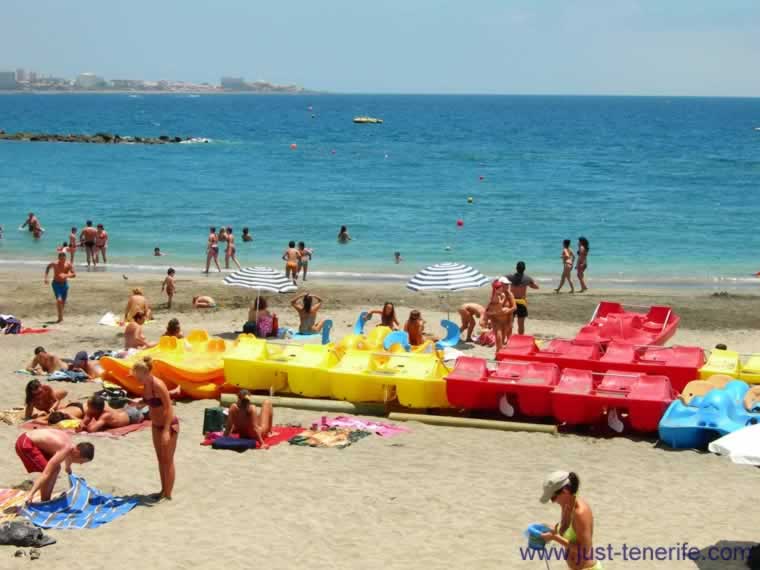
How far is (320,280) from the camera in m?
26.3

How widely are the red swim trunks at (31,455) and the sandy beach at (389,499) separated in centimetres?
43

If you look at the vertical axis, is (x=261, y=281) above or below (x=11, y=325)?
above

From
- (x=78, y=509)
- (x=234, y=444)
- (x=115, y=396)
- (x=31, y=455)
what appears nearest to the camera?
(x=78, y=509)

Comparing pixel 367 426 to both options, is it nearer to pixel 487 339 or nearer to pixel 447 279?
pixel 447 279

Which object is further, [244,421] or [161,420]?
[244,421]

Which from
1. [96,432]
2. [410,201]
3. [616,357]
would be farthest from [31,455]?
[410,201]

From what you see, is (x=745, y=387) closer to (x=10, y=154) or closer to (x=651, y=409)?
(x=651, y=409)

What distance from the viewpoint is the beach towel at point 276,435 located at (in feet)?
38.2

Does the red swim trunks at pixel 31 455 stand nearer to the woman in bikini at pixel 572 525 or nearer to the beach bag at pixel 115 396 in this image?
the beach bag at pixel 115 396

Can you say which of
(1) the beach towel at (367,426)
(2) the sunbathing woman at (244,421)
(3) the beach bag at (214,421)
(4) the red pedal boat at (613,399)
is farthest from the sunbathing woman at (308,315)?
(4) the red pedal boat at (613,399)

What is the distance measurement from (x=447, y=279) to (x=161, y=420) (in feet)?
25.4

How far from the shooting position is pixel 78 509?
9.27 metres

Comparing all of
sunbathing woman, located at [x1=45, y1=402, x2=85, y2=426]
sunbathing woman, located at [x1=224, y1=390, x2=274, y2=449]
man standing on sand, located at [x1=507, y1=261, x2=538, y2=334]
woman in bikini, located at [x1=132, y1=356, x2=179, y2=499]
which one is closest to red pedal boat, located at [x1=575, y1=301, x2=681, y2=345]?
man standing on sand, located at [x1=507, y1=261, x2=538, y2=334]

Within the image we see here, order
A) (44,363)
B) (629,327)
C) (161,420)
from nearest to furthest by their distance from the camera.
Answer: (161,420) → (44,363) → (629,327)
